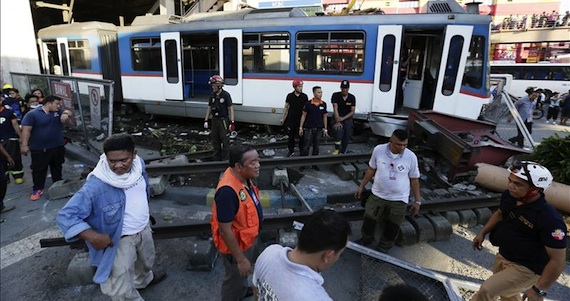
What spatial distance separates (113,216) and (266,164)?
151 inches

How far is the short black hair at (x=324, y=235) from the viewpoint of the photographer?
1.58 meters

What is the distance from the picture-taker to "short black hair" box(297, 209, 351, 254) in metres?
1.58

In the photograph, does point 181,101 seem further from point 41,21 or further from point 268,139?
point 41,21

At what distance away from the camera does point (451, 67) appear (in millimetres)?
7629

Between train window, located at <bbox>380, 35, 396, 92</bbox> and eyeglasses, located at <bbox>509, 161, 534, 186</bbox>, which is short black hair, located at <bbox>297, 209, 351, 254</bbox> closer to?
eyeglasses, located at <bbox>509, 161, 534, 186</bbox>

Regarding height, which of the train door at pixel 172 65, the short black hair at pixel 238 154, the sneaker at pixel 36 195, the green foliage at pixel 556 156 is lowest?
the sneaker at pixel 36 195

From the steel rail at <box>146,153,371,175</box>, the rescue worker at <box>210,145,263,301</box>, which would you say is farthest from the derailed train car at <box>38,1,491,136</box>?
the rescue worker at <box>210,145,263,301</box>

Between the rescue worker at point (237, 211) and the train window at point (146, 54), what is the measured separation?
→ 9.09m

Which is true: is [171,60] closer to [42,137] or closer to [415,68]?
[42,137]

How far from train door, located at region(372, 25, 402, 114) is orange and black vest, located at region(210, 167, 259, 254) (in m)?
6.35

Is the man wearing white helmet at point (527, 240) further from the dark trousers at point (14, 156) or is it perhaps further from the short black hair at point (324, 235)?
the dark trousers at point (14, 156)

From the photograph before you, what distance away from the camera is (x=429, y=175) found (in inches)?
254

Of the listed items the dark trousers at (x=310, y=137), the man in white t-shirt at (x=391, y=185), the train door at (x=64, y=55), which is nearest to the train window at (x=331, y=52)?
the dark trousers at (x=310, y=137)

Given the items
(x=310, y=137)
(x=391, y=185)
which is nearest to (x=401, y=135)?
(x=391, y=185)
